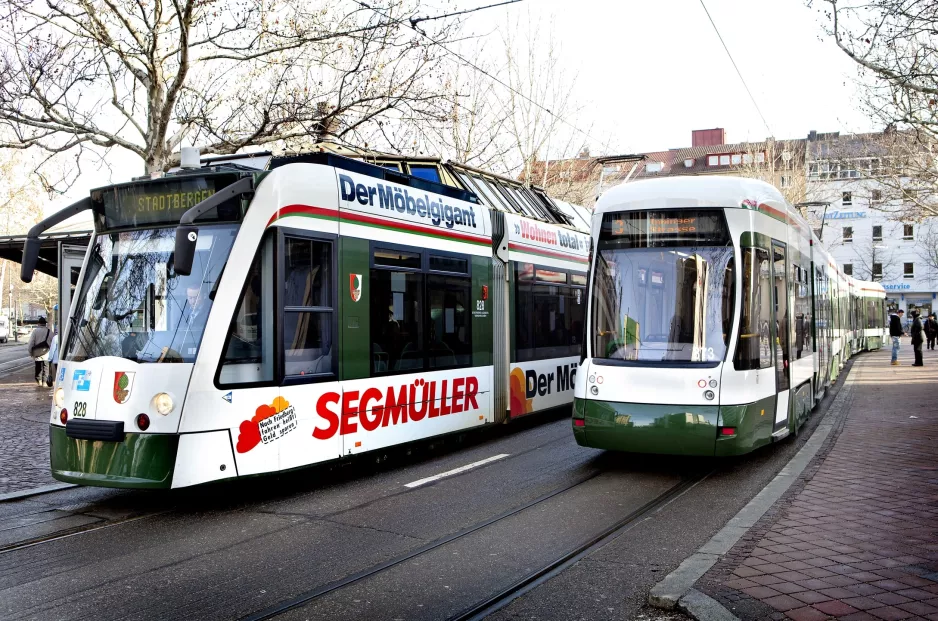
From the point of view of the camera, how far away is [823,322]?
50.0 feet

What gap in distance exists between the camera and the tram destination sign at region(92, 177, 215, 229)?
7629mm

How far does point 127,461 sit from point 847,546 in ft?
18.0

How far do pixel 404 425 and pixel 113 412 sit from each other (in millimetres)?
3147

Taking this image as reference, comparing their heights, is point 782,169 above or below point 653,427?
above

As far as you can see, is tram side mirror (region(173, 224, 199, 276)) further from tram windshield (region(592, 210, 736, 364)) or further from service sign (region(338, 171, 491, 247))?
tram windshield (region(592, 210, 736, 364))

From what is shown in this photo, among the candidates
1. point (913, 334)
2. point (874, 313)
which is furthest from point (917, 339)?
point (874, 313)

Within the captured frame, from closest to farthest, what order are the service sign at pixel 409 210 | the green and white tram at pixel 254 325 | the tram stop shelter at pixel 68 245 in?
the green and white tram at pixel 254 325 → the service sign at pixel 409 210 → the tram stop shelter at pixel 68 245

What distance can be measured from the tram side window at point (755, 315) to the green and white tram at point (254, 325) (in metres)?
3.35

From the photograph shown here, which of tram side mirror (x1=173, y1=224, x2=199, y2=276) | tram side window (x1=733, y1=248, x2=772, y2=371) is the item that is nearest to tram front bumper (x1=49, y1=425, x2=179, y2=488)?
tram side mirror (x1=173, y1=224, x2=199, y2=276)

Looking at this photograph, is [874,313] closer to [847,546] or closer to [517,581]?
[847,546]

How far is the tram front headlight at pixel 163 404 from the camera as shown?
6984 mm

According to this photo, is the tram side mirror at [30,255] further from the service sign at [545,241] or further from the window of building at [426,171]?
the service sign at [545,241]

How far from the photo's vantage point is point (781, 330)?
9.88 m

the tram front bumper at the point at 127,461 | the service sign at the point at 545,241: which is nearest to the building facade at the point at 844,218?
the service sign at the point at 545,241
